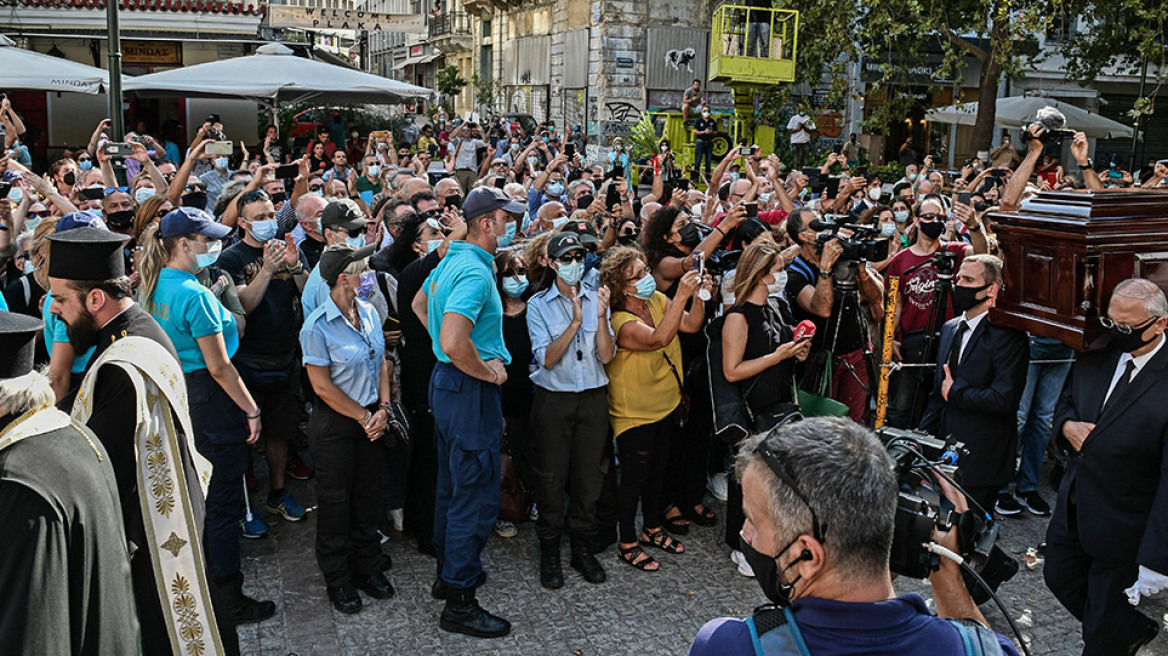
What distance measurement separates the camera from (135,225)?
20.2ft

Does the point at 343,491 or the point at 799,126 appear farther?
the point at 799,126

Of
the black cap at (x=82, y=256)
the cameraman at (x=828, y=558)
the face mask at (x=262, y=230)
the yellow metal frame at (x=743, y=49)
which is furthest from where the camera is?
the yellow metal frame at (x=743, y=49)

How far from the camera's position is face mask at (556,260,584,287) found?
5.15 m

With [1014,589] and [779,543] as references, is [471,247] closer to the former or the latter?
[779,543]

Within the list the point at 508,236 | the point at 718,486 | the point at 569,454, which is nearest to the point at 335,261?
the point at 508,236

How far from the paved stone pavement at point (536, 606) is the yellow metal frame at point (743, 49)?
16925 mm

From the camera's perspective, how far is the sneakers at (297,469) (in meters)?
6.86

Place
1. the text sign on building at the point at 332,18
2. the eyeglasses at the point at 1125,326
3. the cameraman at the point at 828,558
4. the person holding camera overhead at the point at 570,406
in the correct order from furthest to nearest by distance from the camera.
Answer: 1. the text sign on building at the point at 332,18
2. the person holding camera overhead at the point at 570,406
3. the eyeglasses at the point at 1125,326
4. the cameraman at the point at 828,558

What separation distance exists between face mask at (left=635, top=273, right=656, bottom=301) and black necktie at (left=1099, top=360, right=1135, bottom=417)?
7.54 feet

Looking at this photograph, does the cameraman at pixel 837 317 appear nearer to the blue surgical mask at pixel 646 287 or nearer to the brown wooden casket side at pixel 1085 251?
the blue surgical mask at pixel 646 287

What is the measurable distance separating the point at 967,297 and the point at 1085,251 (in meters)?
1.01

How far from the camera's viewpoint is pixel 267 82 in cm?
1357

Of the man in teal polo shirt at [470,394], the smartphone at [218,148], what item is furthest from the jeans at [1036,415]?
the smartphone at [218,148]

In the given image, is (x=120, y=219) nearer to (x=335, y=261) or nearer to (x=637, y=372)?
(x=335, y=261)
